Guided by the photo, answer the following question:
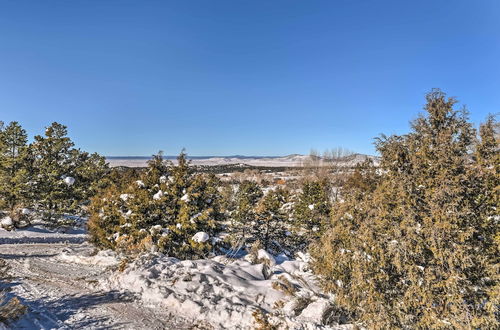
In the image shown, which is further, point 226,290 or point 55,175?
point 55,175

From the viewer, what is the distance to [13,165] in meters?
25.5

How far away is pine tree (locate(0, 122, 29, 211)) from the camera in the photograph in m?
24.6

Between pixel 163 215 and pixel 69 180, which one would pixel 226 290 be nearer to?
pixel 163 215

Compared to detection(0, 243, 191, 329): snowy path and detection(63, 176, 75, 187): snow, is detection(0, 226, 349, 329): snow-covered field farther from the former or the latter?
detection(63, 176, 75, 187): snow

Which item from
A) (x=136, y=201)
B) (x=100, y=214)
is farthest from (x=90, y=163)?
(x=136, y=201)

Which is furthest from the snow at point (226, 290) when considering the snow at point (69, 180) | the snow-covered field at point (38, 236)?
the snow at point (69, 180)

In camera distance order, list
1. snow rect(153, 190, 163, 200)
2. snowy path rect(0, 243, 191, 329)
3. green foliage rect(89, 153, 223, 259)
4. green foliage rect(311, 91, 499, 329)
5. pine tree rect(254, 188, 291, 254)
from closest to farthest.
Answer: green foliage rect(311, 91, 499, 329) < snowy path rect(0, 243, 191, 329) < green foliage rect(89, 153, 223, 259) < snow rect(153, 190, 163, 200) < pine tree rect(254, 188, 291, 254)

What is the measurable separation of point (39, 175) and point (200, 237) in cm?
1844

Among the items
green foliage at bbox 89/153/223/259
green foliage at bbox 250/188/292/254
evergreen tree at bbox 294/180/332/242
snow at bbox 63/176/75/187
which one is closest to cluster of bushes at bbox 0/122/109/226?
snow at bbox 63/176/75/187

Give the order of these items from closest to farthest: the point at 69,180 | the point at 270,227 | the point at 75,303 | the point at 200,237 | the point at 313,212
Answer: the point at 75,303
the point at 200,237
the point at 313,212
the point at 270,227
the point at 69,180

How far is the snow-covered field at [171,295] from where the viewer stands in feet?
28.5

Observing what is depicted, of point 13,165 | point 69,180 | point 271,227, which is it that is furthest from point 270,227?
point 13,165

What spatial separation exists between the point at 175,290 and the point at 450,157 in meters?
9.18

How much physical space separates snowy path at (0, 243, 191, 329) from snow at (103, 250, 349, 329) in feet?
1.71
